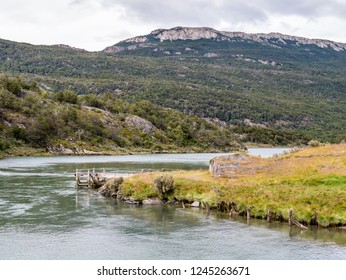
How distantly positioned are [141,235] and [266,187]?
15.5 m

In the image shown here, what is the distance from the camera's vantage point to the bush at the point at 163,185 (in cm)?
5531

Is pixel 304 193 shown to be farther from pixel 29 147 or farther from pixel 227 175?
pixel 29 147

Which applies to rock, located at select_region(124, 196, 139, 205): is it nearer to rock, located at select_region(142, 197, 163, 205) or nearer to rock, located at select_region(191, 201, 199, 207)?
rock, located at select_region(142, 197, 163, 205)

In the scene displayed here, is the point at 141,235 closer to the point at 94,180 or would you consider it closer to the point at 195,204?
the point at 195,204

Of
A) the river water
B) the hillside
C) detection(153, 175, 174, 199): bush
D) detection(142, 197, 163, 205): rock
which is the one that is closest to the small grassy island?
detection(153, 175, 174, 199): bush

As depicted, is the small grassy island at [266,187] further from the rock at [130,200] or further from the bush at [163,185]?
the rock at [130,200]

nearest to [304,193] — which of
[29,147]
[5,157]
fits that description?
[5,157]

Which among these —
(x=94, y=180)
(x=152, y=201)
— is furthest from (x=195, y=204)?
(x=94, y=180)

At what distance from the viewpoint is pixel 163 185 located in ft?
182

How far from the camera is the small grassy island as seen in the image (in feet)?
143

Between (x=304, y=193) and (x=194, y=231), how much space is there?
11670 millimetres

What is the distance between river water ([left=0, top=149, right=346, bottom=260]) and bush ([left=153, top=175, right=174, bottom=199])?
110 inches

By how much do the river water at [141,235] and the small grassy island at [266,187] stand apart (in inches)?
69.3
